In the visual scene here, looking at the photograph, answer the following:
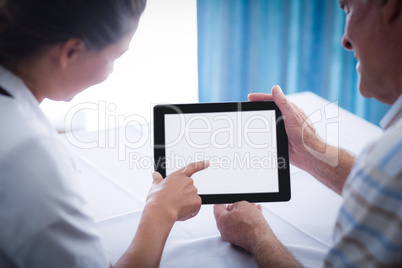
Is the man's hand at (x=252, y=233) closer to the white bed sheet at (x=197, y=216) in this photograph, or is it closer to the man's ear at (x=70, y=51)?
the white bed sheet at (x=197, y=216)

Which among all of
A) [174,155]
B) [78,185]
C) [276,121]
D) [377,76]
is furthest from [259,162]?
[78,185]

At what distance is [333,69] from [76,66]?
2.45 meters

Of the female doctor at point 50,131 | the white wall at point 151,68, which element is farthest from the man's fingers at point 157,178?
the white wall at point 151,68

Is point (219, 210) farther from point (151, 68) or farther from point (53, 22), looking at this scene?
point (151, 68)

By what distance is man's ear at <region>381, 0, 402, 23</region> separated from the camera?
71 cm

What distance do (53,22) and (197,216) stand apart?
0.66 m

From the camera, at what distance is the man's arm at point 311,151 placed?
3.99 feet

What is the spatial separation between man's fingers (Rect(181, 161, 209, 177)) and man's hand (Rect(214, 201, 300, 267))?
0.13 metres

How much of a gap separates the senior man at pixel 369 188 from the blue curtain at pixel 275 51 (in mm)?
1765

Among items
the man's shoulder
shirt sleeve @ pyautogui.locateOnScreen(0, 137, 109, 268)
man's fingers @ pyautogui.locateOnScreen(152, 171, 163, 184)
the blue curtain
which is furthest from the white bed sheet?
the blue curtain

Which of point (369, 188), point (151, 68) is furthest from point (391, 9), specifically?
point (151, 68)

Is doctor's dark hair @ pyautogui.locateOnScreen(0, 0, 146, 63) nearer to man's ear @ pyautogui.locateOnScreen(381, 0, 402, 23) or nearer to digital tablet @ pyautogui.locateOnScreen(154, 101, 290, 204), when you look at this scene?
digital tablet @ pyautogui.locateOnScreen(154, 101, 290, 204)

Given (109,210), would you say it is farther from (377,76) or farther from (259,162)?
(377,76)

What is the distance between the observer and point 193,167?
3.54ft
